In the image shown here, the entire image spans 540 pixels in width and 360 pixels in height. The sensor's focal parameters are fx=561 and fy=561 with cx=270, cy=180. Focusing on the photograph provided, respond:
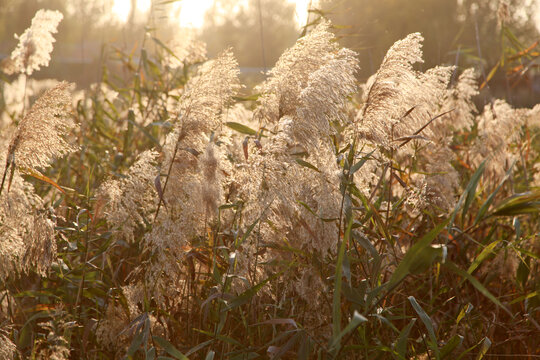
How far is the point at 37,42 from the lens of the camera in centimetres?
418

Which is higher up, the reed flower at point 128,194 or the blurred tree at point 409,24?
the blurred tree at point 409,24

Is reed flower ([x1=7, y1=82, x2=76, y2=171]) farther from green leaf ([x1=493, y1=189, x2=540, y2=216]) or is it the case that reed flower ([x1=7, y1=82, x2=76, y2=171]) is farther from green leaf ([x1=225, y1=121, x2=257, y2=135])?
green leaf ([x1=493, y1=189, x2=540, y2=216])

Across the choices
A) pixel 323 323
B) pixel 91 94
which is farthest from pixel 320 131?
pixel 91 94

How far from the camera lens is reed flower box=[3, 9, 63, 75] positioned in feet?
13.5

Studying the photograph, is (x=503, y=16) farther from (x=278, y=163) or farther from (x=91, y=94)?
(x=91, y=94)

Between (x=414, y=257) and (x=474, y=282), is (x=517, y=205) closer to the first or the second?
(x=474, y=282)

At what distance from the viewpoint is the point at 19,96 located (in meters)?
6.33

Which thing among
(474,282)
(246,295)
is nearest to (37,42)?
(246,295)

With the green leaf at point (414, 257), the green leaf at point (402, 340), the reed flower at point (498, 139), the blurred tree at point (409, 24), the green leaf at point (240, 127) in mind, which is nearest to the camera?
the green leaf at point (414, 257)

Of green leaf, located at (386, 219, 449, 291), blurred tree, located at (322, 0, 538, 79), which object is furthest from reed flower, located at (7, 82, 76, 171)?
blurred tree, located at (322, 0, 538, 79)

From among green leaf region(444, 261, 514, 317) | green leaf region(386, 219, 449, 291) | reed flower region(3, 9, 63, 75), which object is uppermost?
reed flower region(3, 9, 63, 75)

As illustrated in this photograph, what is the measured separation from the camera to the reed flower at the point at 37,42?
413 centimetres

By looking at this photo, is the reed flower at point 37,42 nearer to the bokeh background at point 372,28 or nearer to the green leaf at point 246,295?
the bokeh background at point 372,28

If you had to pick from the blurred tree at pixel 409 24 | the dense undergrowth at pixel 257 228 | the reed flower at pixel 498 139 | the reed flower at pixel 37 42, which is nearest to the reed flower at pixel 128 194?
the dense undergrowth at pixel 257 228
